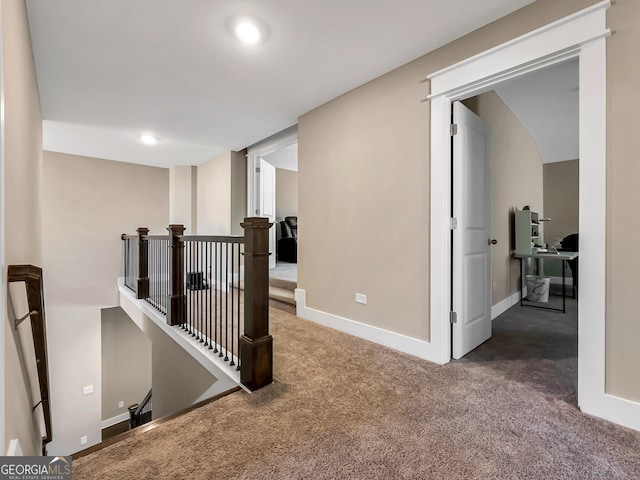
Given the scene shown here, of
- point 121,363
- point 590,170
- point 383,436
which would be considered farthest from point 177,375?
point 121,363

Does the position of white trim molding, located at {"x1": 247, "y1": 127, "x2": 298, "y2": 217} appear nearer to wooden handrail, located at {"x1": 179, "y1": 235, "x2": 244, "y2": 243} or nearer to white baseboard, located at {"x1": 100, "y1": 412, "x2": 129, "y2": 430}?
wooden handrail, located at {"x1": 179, "y1": 235, "x2": 244, "y2": 243}

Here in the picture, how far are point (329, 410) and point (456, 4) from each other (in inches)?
97.6

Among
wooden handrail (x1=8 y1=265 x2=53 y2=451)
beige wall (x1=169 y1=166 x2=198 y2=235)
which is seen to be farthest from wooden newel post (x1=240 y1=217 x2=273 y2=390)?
beige wall (x1=169 y1=166 x2=198 y2=235)

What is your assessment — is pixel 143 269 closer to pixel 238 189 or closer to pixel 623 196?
pixel 238 189

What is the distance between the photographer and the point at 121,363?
238 inches

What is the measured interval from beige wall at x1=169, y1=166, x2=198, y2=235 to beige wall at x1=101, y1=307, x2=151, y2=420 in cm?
228

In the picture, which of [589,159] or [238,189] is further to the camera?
[238,189]

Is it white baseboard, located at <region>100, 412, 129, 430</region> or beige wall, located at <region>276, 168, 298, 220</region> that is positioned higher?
beige wall, located at <region>276, 168, 298, 220</region>

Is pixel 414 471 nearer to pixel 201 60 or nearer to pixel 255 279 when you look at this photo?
pixel 255 279

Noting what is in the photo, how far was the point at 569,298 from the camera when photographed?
4551 millimetres

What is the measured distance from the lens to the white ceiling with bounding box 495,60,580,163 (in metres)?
2.97

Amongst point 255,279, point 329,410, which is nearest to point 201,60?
point 255,279

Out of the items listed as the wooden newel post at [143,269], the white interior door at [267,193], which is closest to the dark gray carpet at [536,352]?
the white interior door at [267,193]

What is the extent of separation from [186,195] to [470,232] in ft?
16.9
